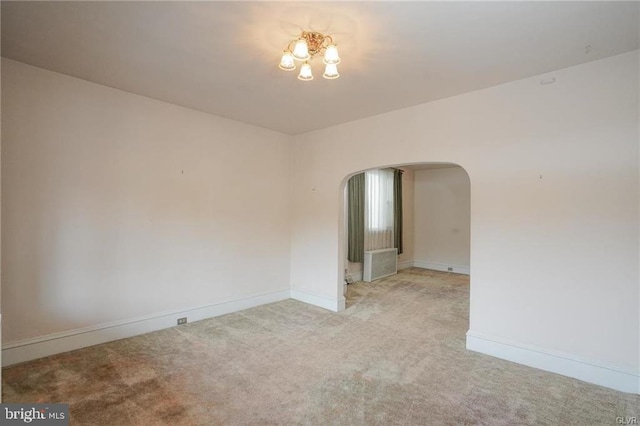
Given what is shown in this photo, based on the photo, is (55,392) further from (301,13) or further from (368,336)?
(301,13)

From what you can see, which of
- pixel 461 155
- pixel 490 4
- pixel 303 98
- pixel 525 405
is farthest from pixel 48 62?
pixel 525 405

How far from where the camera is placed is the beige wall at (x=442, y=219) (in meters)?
7.75

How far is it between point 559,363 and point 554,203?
4.82ft

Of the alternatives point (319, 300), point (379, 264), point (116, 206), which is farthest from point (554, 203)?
point (116, 206)

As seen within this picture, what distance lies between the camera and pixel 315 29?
7.48 feet

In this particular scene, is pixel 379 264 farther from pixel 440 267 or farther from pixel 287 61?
pixel 287 61

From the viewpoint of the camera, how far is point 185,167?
4.03m

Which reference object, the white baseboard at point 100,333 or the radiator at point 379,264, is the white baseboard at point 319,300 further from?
the radiator at point 379,264

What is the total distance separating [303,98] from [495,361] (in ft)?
11.4

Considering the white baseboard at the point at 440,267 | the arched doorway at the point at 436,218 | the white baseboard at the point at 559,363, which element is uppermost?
the arched doorway at the point at 436,218

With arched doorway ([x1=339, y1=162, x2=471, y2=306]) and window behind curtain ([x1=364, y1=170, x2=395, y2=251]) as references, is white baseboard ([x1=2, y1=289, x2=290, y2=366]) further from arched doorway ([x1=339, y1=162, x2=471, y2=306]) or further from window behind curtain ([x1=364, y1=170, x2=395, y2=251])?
arched doorway ([x1=339, y1=162, x2=471, y2=306])

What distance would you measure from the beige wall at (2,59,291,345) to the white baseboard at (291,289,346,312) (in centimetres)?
59

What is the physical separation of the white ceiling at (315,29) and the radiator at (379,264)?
396cm

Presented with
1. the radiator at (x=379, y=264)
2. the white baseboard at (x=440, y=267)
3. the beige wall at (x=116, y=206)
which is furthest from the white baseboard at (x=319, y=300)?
the white baseboard at (x=440, y=267)
